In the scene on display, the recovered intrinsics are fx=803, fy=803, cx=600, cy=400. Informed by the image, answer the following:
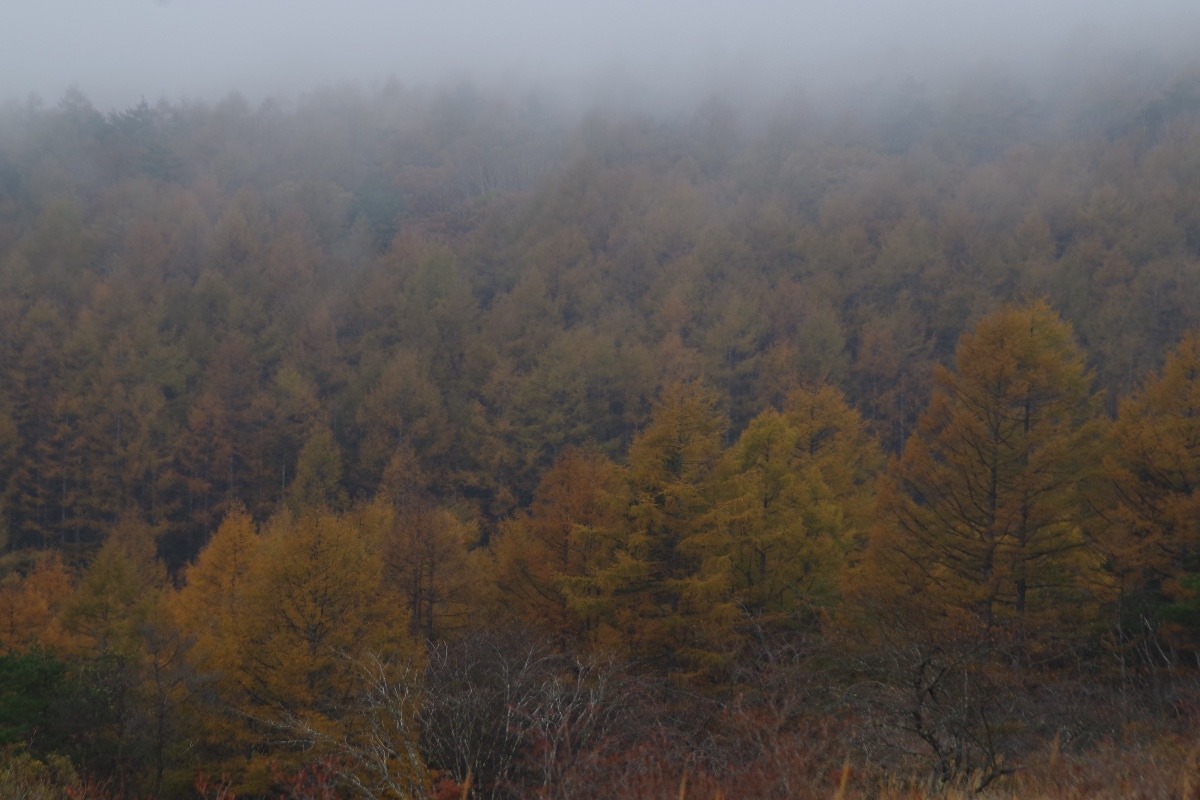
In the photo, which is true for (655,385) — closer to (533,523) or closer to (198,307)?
(533,523)

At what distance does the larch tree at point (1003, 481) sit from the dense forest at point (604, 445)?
0.08m

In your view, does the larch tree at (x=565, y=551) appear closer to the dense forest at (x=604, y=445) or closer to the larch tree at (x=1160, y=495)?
the dense forest at (x=604, y=445)

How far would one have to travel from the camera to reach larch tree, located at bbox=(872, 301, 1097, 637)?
534 inches

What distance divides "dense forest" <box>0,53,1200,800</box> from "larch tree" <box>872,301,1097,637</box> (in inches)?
3.3

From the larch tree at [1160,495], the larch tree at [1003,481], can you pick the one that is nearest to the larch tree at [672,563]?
the larch tree at [1003,481]

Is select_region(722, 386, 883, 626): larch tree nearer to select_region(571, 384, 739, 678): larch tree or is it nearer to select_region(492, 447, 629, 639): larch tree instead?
select_region(571, 384, 739, 678): larch tree

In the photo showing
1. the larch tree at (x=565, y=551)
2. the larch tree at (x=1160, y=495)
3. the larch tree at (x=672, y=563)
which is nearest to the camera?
the larch tree at (x=1160, y=495)

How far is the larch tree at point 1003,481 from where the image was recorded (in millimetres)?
13570

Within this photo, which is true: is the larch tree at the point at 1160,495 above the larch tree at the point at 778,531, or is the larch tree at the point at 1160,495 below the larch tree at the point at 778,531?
above

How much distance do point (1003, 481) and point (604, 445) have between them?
90.2ft

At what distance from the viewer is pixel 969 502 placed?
14336 mm

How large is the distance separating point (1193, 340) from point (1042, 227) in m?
44.1

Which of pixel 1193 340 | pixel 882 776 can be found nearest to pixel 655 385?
pixel 1193 340

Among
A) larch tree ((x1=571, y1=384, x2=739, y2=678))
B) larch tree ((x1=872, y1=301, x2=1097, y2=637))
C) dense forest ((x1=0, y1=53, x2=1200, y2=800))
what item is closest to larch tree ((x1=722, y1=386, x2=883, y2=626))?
dense forest ((x1=0, y1=53, x2=1200, y2=800))
